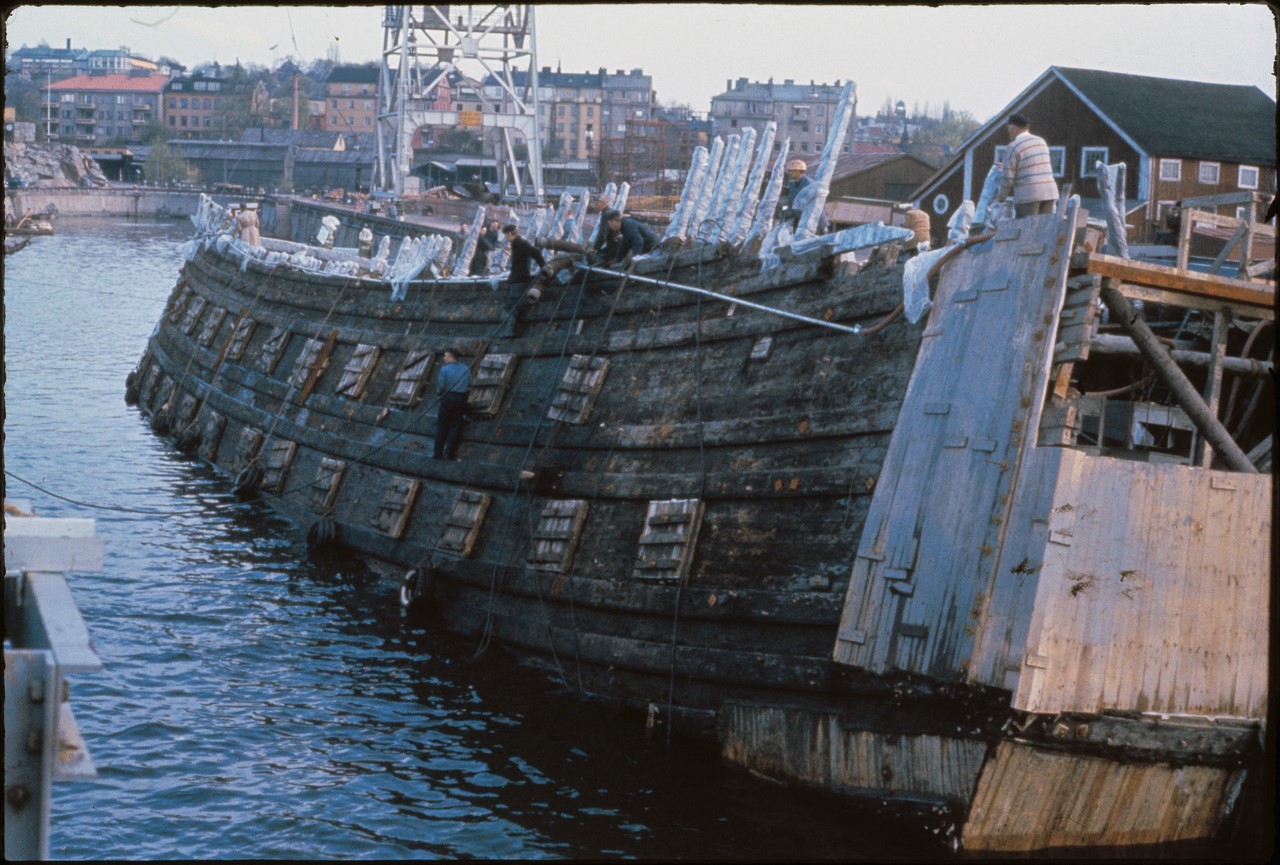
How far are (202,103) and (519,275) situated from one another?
18932 centimetres

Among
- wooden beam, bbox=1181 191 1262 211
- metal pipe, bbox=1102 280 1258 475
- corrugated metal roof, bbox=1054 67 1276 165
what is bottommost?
metal pipe, bbox=1102 280 1258 475

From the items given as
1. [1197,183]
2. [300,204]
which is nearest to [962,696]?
[1197,183]

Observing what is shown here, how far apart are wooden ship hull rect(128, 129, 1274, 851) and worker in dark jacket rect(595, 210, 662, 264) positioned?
0.53m

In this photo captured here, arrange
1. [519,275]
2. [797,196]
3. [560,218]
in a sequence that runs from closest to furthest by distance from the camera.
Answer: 1. [797,196]
2. [519,275]
3. [560,218]

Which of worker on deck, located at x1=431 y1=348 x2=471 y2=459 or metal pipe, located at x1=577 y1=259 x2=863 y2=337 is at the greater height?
metal pipe, located at x1=577 y1=259 x2=863 y2=337

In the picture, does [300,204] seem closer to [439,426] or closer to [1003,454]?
[439,426]

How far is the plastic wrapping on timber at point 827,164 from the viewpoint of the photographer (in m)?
15.1

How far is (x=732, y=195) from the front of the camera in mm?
17172

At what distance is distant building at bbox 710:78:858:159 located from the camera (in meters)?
141

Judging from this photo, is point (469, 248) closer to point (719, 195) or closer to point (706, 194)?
point (706, 194)

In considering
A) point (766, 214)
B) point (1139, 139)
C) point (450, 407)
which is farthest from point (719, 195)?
point (1139, 139)

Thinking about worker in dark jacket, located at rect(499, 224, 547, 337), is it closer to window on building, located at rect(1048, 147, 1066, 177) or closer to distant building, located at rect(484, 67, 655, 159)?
window on building, located at rect(1048, 147, 1066, 177)

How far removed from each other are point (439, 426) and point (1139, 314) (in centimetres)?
1125

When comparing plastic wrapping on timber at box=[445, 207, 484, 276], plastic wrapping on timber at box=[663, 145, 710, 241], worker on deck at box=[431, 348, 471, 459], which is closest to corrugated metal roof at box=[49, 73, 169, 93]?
plastic wrapping on timber at box=[445, 207, 484, 276]
